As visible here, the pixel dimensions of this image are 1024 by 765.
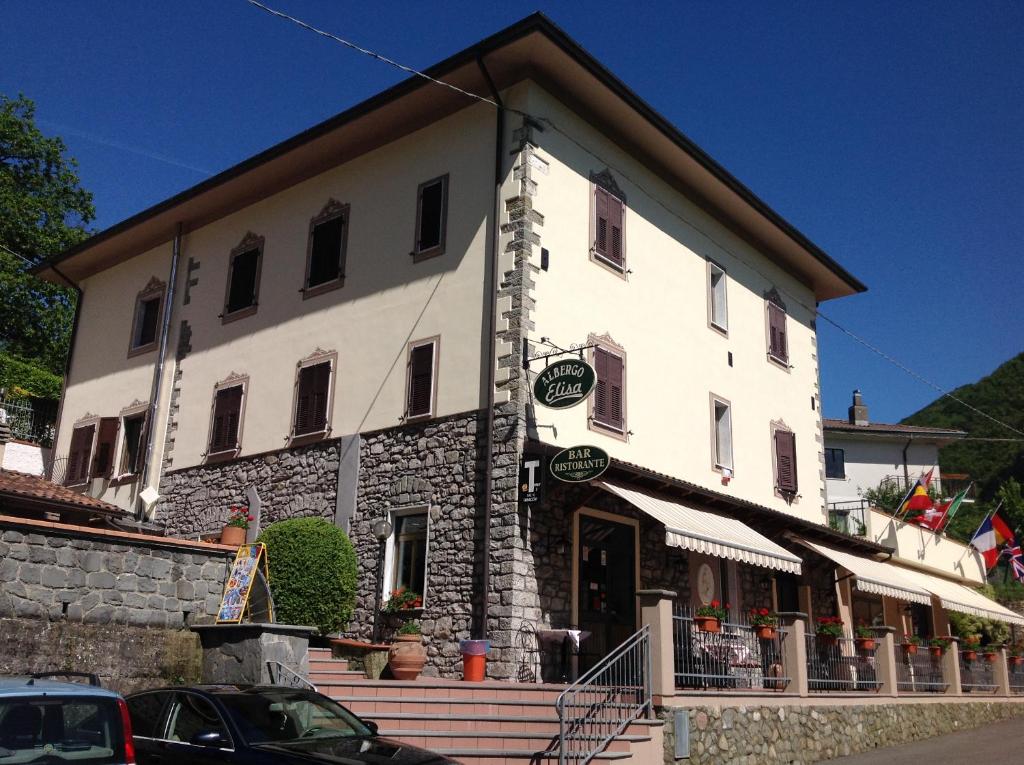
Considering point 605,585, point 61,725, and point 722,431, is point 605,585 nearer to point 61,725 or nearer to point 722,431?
point 722,431

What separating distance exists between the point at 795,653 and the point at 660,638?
11.4 ft

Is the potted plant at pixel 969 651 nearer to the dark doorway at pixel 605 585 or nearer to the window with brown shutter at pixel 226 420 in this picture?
the dark doorway at pixel 605 585

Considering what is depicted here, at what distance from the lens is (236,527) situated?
54.7 ft

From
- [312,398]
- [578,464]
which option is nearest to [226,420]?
[312,398]

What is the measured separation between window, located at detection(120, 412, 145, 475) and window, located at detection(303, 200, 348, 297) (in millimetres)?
5358

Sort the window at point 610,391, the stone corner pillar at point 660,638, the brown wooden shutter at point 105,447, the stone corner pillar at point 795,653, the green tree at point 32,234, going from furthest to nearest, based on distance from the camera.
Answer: the green tree at point 32,234, the brown wooden shutter at point 105,447, the window at point 610,391, the stone corner pillar at point 795,653, the stone corner pillar at point 660,638

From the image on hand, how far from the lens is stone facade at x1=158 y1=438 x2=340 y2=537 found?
16906mm

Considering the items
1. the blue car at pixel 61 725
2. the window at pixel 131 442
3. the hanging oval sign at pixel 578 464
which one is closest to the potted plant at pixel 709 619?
the hanging oval sign at pixel 578 464

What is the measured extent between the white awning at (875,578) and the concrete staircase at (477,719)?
8.47 m

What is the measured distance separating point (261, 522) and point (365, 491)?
2.59 m

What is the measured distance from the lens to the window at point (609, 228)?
16.8m

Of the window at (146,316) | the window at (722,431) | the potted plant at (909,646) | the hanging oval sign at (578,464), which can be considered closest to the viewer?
the hanging oval sign at (578,464)

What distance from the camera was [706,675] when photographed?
41.2 feet

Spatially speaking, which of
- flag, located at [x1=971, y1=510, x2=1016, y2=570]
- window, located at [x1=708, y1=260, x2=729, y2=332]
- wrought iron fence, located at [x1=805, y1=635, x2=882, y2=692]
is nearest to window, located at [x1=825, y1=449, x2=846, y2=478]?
flag, located at [x1=971, y1=510, x2=1016, y2=570]
